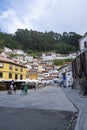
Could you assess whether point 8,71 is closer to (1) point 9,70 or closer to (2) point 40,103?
(1) point 9,70

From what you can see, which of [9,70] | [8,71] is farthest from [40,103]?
[9,70]

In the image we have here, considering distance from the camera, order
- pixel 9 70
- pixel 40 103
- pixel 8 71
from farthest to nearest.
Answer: pixel 9 70, pixel 8 71, pixel 40 103

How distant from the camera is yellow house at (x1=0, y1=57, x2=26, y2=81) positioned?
6014 centimetres

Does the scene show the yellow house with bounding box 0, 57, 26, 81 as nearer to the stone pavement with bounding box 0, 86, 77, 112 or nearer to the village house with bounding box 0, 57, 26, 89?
the village house with bounding box 0, 57, 26, 89

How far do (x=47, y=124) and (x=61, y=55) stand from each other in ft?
605

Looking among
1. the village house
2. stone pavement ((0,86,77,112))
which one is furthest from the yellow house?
stone pavement ((0,86,77,112))

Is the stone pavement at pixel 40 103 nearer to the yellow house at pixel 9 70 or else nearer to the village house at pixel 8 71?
the village house at pixel 8 71

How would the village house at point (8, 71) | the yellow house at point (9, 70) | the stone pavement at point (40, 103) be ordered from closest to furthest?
the stone pavement at point (40, 103) < the village house at point (8, 71) < the yellow house at point (9, 70)

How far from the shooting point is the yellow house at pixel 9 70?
60.1m

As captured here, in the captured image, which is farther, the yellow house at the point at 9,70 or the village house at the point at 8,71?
the yellow house at the point at 9,70

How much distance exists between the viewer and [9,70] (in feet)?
207

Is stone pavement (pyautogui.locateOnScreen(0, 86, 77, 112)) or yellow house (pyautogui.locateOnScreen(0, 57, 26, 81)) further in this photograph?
yellow house (pyautogui.locateOnScreen(0, 57, 26, 81))

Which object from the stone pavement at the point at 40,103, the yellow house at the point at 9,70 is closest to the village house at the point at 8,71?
the yellow house at the point at 9,70

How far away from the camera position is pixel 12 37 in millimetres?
198750
